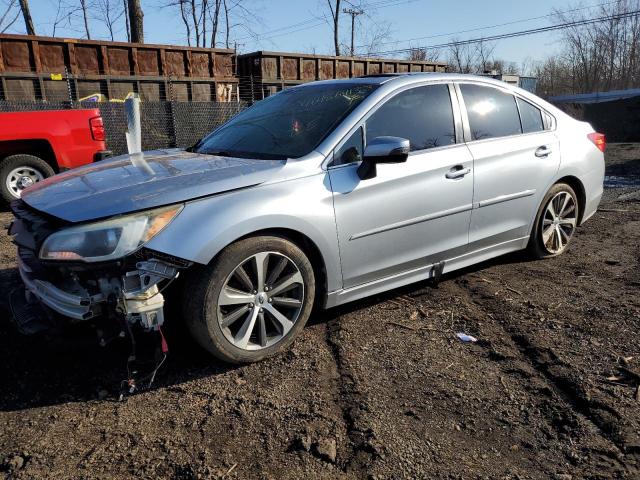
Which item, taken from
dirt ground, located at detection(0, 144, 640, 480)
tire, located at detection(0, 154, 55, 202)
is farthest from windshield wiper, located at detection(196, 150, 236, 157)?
tire, located at detection(0, 154, 55, 202)

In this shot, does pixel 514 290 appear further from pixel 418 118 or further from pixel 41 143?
pixel 41 143

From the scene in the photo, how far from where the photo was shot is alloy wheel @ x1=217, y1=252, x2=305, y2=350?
2980mm

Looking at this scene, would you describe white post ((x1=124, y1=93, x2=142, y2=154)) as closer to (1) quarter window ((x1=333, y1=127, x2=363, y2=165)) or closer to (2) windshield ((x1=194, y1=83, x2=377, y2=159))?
(2) windshield ((x1=194, y1=83, x2=377, y2=159))

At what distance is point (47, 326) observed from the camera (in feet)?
9.62

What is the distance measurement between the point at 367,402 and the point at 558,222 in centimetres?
316

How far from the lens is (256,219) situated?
295 cm

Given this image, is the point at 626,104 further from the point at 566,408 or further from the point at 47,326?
the point at 47,326

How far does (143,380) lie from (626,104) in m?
21.2

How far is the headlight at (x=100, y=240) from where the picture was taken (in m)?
2.65

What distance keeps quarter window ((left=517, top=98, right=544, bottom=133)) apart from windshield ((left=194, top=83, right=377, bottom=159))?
1.61 meters

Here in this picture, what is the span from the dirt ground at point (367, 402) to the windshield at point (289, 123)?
1.29 metres

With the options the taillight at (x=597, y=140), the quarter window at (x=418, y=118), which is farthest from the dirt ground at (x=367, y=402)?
the taillight at (x=597, y=140)

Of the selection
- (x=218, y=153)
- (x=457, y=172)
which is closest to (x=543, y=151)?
(x=457, y=172)

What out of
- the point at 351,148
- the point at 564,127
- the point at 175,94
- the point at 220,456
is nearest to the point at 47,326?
the point at 220,456
